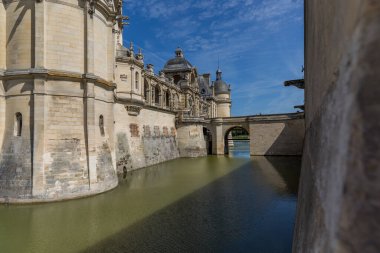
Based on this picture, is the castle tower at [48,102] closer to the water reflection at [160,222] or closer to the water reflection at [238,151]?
the water reflection at [160,222]

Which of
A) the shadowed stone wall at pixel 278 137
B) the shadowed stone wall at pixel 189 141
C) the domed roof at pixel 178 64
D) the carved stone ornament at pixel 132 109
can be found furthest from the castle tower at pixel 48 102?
the domed roof at pixel 178 64

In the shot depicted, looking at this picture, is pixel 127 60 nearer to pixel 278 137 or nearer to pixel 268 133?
pixel 268 133

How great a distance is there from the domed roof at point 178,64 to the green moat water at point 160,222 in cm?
2760

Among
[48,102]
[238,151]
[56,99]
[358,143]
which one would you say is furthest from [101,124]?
[238,151]

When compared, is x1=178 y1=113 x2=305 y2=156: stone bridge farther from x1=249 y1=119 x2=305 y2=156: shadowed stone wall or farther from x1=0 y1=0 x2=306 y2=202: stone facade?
x1=0 y1=0 x2=306 y2=202: stone facade

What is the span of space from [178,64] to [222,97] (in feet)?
69.0

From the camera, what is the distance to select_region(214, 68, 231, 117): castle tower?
2240 inches

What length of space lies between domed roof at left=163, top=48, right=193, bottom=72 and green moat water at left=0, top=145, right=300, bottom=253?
27.6m

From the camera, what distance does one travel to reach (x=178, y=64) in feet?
128

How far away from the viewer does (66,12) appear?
1202 centimetres

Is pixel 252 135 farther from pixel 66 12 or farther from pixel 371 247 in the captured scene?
pixel 371 247

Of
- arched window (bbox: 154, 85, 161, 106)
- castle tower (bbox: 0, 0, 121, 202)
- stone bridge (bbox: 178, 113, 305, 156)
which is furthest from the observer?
stone bridge (bbox: 178, 113, 305, 156)

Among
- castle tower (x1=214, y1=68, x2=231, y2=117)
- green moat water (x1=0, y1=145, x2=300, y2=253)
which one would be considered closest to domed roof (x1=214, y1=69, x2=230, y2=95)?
castle tower (x1=214, y1=68, x2=231, y2=117)

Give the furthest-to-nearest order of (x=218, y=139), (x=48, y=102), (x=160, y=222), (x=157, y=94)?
(x=218, y=139) < (x=157, y=94) < (x=48, y=102) < (x=160, y=222)
